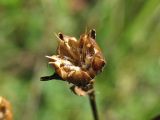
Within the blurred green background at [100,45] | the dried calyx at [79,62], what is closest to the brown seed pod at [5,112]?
the dried calyx at [79,62]

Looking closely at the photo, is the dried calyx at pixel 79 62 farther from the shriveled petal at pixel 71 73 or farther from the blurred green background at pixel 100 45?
the blurred green background at pixel 100 45

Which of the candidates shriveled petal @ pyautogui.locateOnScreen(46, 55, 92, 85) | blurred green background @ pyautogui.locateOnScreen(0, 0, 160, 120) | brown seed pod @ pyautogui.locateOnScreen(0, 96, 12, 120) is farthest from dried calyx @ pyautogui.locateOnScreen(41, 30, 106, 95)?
blurred green background @ pyautogui.locateOnScreen(0, 0, 160, 120)

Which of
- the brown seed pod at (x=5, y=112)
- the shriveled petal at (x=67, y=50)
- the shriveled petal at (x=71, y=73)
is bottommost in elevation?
the brown seed pod at (x=5, y=112)

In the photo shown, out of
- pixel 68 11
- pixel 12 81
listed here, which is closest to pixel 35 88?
pixel 12 81

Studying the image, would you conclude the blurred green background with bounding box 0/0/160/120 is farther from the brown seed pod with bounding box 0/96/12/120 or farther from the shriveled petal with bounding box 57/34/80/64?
the shriveled petal with bounding box 57/34/80/64

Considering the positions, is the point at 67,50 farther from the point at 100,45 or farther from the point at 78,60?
the point at 100,45
